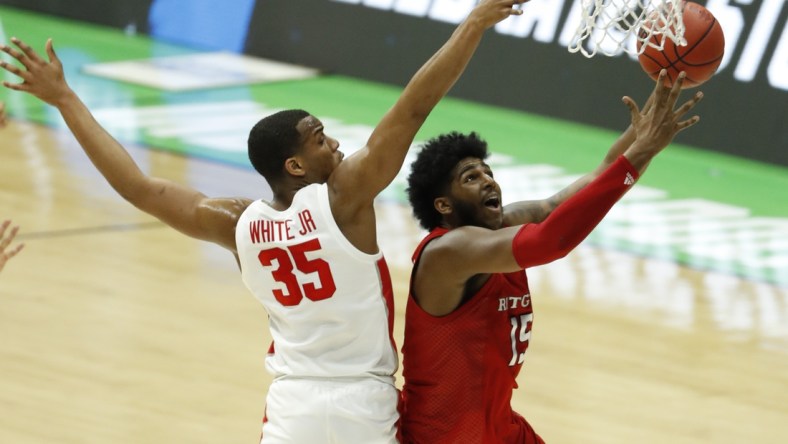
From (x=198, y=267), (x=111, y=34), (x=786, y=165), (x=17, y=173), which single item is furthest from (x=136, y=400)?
(x=111, y=34)

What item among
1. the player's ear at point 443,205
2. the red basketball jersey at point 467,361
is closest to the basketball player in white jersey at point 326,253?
the red basketball jersey at point 467,361

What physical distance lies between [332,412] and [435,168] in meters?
0.87

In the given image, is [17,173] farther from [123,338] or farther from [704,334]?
[704,334]

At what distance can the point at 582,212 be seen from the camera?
369cm

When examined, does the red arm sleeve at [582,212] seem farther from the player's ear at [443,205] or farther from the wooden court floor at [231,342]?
the wooden court floor at [231,342]

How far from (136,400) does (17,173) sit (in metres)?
4.04

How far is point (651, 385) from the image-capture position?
660 cm

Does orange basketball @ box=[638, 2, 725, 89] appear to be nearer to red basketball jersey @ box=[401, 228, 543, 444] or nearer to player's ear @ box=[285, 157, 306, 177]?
red basketball jersey @ box=[401, 228, 543, 444]

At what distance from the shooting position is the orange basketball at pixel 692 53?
4352 mm

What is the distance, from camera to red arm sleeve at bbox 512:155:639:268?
3.69 meters

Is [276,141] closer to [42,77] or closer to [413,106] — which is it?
[413,106]

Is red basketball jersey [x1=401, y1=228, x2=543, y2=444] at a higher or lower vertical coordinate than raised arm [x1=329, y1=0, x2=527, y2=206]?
lower

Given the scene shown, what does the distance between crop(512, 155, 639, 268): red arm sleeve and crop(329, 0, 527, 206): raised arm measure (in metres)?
0.48

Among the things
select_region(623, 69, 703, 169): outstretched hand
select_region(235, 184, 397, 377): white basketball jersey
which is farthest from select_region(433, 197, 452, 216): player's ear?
select_region(623, 69, 703, 169): outstretched hand
